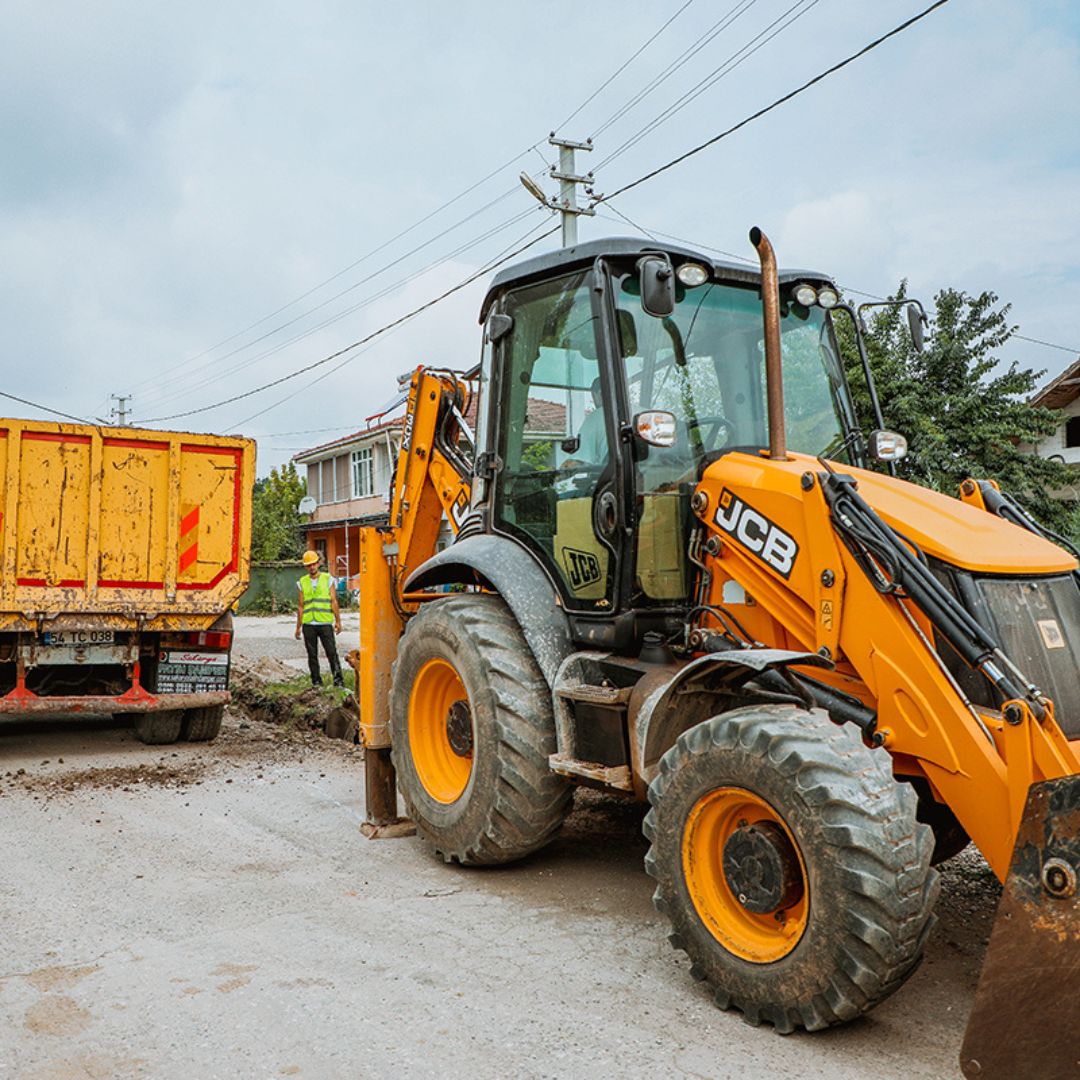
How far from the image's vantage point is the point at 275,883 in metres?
5.32

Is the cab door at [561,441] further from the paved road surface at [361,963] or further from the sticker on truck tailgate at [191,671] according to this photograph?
the sticker on truck tailgate at [191,671]

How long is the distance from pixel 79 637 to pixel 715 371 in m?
5.89

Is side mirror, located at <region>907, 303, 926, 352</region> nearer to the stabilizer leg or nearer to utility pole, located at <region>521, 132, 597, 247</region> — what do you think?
the stabilizer leg

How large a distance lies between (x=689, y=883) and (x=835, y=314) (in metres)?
3.02

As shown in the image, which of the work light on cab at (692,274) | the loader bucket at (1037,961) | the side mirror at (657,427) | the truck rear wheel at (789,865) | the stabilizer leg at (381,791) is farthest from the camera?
the stabilizer leg at (381,791)

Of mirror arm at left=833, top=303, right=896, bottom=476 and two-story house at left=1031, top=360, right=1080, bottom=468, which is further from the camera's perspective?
two-story house at left=1031, top=360, right=1080, bottom=468

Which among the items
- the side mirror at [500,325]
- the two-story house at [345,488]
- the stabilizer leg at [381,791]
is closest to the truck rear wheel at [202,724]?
the stabilizer leg at [381,791]

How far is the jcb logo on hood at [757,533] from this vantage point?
4.31 metres

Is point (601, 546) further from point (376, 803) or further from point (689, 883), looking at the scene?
point (376, 803)

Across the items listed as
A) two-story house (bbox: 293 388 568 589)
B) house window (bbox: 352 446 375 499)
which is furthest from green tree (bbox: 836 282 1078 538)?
house window (bbox: 352 446 375 499)

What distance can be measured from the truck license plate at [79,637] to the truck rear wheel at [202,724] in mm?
995

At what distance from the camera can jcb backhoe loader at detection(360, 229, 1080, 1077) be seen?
3.34m

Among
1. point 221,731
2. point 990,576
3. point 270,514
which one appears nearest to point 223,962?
point 990,576

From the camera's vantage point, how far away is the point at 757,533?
4441 millimetres
